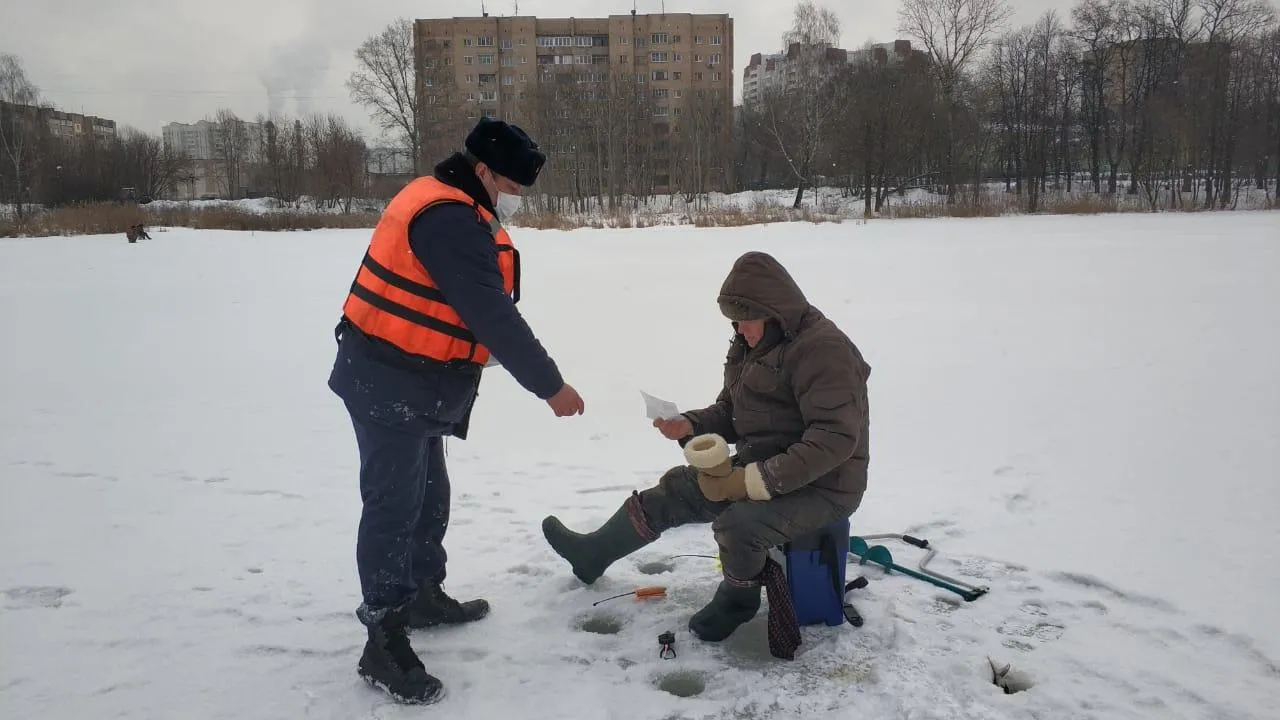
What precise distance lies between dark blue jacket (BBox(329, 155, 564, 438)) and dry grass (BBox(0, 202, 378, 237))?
27.1 meters

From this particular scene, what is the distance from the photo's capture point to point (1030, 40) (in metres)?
39.8

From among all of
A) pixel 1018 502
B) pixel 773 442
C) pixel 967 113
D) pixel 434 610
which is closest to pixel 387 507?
pixel 434 610

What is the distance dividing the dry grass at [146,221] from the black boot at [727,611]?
27534 millimetres

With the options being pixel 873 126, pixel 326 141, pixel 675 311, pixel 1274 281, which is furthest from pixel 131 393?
pixel 326 141

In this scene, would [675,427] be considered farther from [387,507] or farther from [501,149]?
[501,149]

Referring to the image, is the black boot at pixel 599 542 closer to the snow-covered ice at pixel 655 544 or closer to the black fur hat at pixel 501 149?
the snow-covered ice at pixel 655 544

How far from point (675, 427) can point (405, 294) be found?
103 cm

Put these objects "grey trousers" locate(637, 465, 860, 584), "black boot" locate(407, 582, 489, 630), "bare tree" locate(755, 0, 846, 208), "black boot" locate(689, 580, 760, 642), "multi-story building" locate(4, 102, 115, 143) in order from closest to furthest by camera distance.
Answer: "grey trousers" locate(637, 465, 860, 584) < "black boot" locate(689, 580, 760, 642) < "black boot" locate(407, 582, 489, 630) < "bare tree" locate(755, 0, 846, 208) < "multi-story building" locate(4, 102, 115, 143)

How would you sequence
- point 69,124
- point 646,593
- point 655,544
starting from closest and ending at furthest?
1. point 646,593
2. point 655,544
3. point 69,124

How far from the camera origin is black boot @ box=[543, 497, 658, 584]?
2.87m

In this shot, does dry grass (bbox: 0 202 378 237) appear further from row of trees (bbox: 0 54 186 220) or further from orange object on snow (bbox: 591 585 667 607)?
orange object on snow (bbox: 591 585 667 607)

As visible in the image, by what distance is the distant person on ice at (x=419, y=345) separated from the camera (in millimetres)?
2230

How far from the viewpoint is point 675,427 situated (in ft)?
9.18

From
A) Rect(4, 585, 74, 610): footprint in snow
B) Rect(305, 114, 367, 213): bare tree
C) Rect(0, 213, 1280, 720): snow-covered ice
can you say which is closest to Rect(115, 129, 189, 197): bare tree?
Rect(305, 114, 367, 213): bare tree
